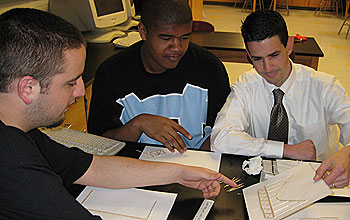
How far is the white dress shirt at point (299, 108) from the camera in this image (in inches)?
58.7

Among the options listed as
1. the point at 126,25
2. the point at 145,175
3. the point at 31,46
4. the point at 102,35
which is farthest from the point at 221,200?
the point at 126,25

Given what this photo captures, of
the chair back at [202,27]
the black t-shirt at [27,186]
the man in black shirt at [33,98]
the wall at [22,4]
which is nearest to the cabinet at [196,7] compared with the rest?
the chair back at [202,27]

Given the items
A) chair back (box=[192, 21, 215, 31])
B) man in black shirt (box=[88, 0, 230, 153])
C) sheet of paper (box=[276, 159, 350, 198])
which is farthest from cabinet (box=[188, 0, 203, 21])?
sheet of paper (box=[276, 159, 350, 198])

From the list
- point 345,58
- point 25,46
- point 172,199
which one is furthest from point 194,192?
point 345,58

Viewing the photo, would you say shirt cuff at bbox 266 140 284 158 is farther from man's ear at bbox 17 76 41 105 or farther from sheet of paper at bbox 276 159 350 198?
man's ear at bbox 17 76 41 105

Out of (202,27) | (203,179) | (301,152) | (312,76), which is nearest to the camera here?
(203,179)

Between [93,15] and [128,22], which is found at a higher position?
[93,15]

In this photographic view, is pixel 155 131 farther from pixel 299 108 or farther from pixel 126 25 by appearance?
pixel 126 25

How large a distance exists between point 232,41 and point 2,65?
261cm

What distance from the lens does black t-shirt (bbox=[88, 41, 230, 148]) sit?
160 cm

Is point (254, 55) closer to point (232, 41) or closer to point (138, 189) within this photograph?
point (138, 189)

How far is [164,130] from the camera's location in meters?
1.38

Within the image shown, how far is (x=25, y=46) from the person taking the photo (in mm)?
740

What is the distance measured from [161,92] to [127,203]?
65 centimetres
